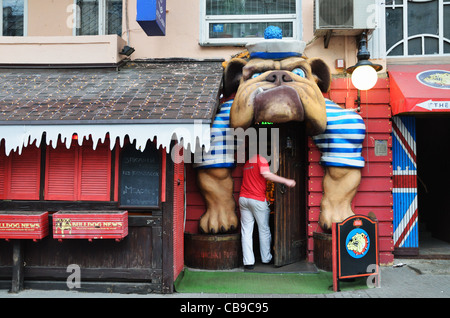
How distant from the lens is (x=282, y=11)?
7.94 m

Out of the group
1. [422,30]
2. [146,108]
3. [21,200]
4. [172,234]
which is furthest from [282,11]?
[21,200]

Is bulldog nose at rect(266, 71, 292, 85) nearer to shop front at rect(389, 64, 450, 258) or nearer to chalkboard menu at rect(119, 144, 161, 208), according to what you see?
shop front at rect(389, 64, 450, 258)

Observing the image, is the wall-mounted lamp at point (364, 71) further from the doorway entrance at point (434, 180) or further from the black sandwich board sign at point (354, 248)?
the doorway entrance at point (434, 180)

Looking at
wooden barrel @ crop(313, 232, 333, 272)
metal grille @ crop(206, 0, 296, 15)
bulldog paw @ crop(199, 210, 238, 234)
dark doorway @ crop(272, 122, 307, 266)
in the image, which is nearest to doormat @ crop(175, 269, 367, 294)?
wooden barrel @ crop(313, 232, 333, 272)

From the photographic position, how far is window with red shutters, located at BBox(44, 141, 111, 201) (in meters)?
6.07

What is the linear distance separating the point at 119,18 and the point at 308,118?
4559 millimetres

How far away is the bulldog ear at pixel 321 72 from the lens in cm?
706

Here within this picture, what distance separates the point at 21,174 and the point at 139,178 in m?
1.85

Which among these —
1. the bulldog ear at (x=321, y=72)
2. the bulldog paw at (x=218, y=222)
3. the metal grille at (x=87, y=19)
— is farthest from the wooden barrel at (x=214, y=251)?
the metal grille at (x=87, y=19)

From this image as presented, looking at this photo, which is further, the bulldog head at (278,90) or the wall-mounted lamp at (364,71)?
the wall-mounted lamp at (364,71)

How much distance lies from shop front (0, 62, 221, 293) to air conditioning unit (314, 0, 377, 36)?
2608 millimetres

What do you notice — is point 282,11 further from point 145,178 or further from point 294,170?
point 145,178

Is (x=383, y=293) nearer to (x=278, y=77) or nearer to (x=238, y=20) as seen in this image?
(x=278, y=77)

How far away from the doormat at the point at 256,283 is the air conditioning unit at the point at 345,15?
428cm
